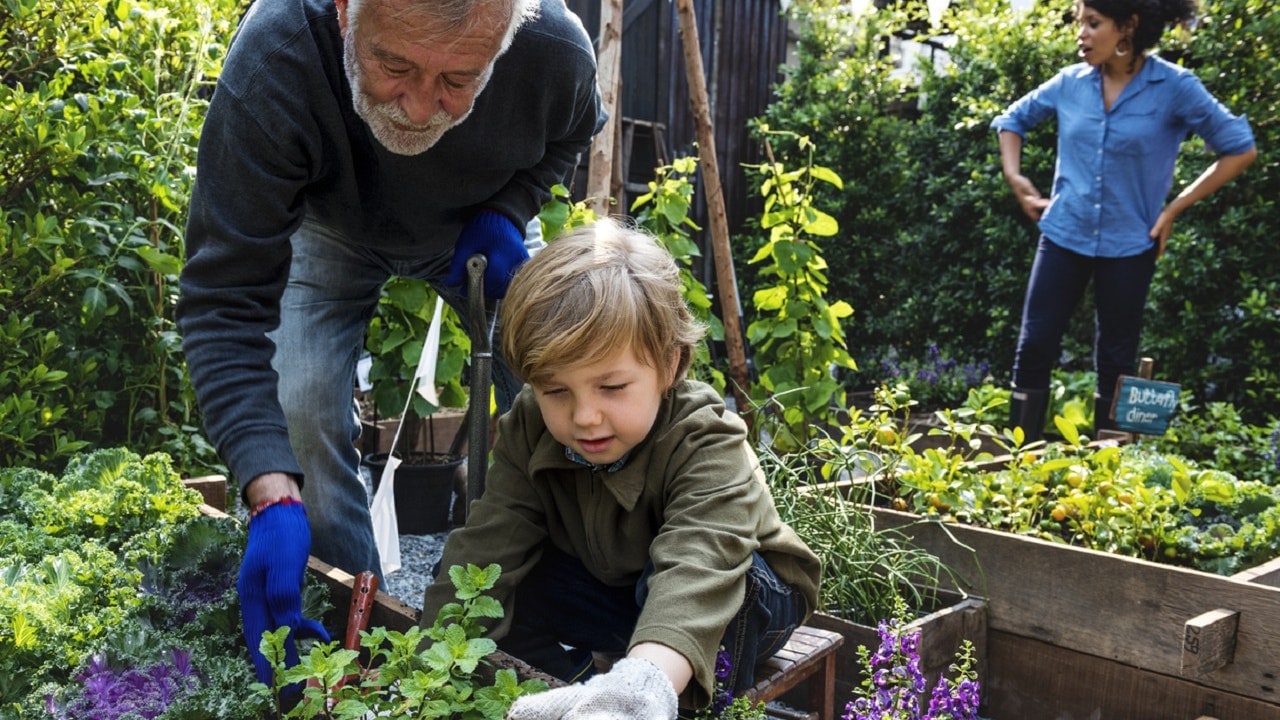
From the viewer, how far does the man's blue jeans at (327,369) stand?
6.80 ft

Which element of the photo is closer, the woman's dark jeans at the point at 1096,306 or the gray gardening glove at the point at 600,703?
the gray gardening glove at the point at 600,703

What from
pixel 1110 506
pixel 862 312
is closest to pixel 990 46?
pixel 862 312

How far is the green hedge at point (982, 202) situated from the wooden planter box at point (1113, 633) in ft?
10.6

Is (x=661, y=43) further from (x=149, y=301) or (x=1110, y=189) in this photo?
(x=149, y=301)

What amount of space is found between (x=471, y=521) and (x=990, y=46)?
18.1ft

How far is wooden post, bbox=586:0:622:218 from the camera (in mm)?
3137

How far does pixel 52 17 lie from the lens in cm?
282

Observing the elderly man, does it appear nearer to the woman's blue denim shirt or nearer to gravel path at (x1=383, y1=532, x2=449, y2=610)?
gravel path at (x1=383, y1=532, x2=449, y2=610)

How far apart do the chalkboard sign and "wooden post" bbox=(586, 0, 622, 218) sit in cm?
183

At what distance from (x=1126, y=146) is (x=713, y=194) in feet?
5.82

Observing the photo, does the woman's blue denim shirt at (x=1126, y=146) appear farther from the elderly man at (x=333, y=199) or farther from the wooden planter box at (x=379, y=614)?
the wooden planter box at (x=379, y=614)

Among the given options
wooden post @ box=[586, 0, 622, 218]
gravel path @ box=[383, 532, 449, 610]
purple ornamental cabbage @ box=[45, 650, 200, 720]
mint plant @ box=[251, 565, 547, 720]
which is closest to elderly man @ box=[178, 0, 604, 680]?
purple ornamental cabbage @ box=[45, 650, 200, 720]

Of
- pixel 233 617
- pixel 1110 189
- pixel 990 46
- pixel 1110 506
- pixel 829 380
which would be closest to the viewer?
pixel 233 617

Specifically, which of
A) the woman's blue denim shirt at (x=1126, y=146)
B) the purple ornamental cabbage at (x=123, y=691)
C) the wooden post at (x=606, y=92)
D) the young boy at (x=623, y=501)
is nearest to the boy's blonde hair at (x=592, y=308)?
the young boy at (x=623, y=501)
